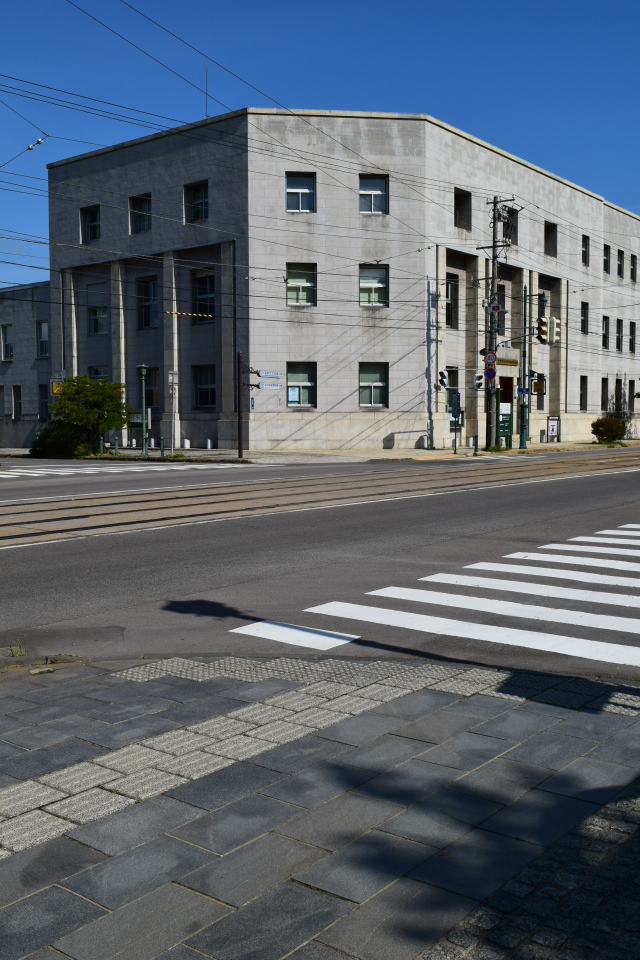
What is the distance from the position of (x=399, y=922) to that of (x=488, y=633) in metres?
4.28

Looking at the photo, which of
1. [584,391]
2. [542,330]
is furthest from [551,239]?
[542,330]

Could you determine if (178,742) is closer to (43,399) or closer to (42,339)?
(43,399)

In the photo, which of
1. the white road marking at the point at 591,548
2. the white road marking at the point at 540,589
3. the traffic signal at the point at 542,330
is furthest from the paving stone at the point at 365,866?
the traffic signal at the point at 542,330

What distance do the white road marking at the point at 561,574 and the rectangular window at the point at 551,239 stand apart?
4991cm

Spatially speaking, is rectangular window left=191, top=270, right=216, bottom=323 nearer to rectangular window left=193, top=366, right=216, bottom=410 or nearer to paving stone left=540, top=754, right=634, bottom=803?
rectangular window left=193, top=366, right=216, bottom=410

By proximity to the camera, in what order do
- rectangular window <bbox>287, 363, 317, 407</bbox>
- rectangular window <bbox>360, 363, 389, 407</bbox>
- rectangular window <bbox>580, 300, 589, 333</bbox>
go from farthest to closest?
1. rectangular window <bbox>580, 300, 589, 333</bbox>
2. rectangular window <bbox>360, 363, 389, 407</bbox>
3. rectangular window <bbox>287, 363, 317, 407</bbox>

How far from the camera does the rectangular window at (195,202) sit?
44719 millimetres

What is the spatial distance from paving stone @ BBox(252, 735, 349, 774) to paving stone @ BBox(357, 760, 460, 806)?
0.37 meters

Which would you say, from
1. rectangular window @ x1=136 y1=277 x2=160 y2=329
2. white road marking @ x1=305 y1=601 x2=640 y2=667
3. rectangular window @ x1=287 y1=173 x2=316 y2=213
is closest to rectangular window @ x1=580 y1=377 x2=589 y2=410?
rectangular window @ x1=287 y1=173 x2=316 y2=213

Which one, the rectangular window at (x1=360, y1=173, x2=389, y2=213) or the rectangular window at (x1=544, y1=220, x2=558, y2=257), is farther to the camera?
the rectangular window at (x1=544, y1=220, x2=558, y2=257)

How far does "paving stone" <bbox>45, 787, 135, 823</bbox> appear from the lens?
3887 millimetres

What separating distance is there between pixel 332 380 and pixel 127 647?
1463 inches

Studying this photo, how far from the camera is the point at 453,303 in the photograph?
48562mm

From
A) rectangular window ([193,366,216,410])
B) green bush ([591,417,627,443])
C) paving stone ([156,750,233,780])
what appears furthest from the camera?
green bush ([591,417,627,443])
